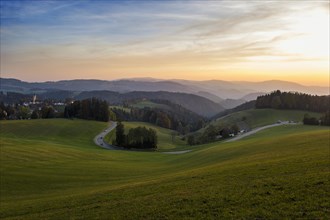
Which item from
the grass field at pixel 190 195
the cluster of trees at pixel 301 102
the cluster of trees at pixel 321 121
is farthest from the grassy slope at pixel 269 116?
the grass field at pixel 190 195

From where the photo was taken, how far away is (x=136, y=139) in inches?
4375

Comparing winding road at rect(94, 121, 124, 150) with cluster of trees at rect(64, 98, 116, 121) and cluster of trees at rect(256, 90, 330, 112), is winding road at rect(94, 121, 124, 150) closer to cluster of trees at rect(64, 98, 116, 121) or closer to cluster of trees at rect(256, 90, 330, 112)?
cluster of trees at rect(64, 98, 116, 121)

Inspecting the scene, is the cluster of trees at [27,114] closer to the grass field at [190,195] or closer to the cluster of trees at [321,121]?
the cluster of trees at [321,121]

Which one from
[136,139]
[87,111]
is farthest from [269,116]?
[87,111]

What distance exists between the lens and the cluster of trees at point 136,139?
110 m

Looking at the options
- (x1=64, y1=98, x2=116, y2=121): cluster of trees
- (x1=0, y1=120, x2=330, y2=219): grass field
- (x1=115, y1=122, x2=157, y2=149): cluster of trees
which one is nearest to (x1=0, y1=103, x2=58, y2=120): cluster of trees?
(x1=64, y1=98, x2=116, y2=121): cluster of trees

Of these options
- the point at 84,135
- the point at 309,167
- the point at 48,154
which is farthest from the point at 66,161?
the point at 84,135

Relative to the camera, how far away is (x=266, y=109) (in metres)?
195

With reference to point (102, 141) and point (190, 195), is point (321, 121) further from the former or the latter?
point (190, 195)

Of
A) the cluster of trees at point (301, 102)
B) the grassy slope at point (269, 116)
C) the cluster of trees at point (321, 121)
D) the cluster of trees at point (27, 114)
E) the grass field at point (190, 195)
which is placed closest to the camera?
the grass field at point (190, 195)

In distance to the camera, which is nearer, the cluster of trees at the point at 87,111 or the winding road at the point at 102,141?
the winding road at the point at 102,141

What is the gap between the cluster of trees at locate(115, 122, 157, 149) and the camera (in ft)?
360

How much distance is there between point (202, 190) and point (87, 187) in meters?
18.1

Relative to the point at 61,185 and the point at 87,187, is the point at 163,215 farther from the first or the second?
the point at 61,185
